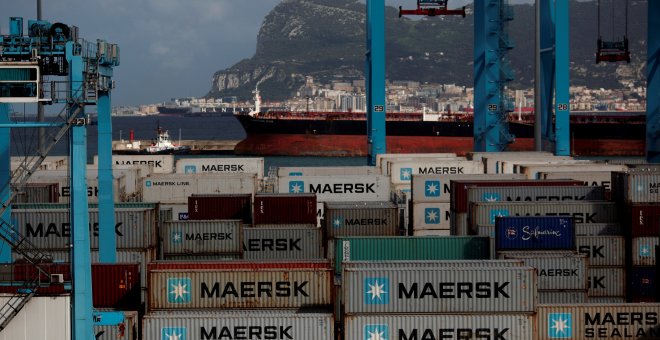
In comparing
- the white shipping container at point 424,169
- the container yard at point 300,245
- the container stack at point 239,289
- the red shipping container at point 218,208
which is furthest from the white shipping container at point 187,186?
the container stack at point 239,289

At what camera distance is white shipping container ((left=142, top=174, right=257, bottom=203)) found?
39656mm

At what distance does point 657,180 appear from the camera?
98.1ft

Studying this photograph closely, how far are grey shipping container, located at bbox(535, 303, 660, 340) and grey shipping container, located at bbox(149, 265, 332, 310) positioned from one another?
4.49m

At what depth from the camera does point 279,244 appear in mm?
28609

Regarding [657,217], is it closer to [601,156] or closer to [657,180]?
[657,180]

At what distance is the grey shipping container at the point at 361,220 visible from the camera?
3059 centimetres

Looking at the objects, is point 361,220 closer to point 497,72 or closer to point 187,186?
point 187,186

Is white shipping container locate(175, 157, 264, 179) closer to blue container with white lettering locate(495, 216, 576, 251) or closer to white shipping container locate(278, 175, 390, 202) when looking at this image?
white shipping container locate(278, 175, 390, 202)

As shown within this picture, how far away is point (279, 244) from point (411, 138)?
73.4 m

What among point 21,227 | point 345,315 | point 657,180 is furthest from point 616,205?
point 21,227

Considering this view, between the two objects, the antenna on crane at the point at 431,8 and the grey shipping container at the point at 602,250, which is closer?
the grey shipping container at the point at 602,250

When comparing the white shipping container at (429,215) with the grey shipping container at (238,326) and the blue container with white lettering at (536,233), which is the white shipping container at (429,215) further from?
the grey shipping container at (238,326)

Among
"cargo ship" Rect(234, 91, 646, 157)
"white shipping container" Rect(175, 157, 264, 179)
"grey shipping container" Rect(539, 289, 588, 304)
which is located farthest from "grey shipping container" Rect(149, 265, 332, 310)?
"cargo ship" Rect(234, 91, 646, 157)

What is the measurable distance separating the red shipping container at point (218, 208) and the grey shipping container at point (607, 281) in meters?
10.9
